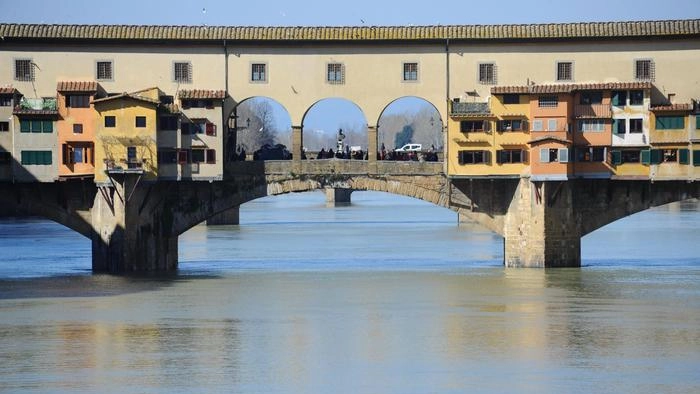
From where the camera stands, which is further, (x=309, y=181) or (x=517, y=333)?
(x=309, y=181)

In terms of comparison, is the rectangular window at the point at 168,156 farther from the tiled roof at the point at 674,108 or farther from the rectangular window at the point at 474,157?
the tiled roof at the point at 674,108

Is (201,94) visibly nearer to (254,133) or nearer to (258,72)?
(258,72)

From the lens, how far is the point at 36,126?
56.0 meters

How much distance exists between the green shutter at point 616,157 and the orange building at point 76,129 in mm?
18010

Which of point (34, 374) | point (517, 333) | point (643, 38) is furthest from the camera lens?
point (643, 38)

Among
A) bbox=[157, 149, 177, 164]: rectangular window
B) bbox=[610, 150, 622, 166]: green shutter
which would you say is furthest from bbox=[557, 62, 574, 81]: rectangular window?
bbox=[157, 149, 177, 164]: rectangular window

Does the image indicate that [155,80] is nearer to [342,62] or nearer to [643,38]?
[342,62]

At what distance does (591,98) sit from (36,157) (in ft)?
63.6

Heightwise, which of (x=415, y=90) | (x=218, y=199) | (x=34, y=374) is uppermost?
(x=415, y=90)

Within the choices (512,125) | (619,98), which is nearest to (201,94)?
(512,125)

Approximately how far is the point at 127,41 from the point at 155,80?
1669 millimetres

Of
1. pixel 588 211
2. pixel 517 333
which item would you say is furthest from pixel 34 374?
pixel 588 211

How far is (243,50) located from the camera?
5681 centimetres

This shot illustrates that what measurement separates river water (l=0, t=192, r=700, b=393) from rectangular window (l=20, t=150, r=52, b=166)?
12.9ft
